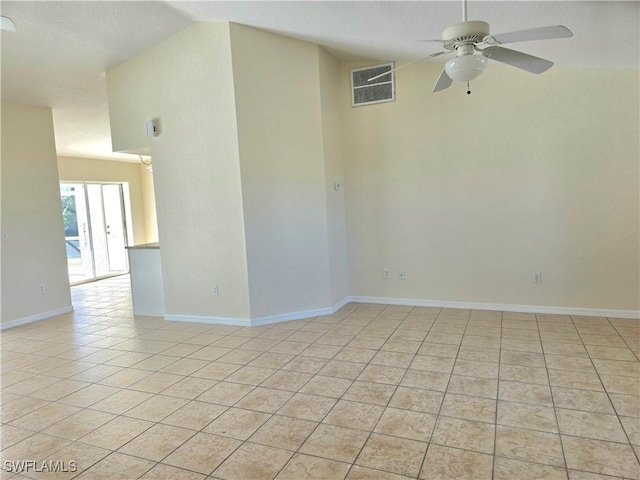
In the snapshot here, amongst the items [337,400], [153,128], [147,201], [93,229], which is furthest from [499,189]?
[147,201]

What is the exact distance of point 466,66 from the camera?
7.43ft

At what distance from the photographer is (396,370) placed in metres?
3.11

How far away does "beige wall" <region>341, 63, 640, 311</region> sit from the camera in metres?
4.00

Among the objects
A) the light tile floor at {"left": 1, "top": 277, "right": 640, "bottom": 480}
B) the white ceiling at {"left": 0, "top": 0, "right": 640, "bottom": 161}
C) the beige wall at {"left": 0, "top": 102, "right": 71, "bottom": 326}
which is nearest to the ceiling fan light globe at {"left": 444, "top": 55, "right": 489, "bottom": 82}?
the white ceiling at {"left": 0, "top": 0, "right": 640, "bottom": 161}

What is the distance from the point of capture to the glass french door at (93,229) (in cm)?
797

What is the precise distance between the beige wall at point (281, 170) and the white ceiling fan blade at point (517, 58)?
2.38 meters

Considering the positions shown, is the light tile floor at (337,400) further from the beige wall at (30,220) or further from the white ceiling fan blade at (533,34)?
the white ceiling fan blade at (533,34)

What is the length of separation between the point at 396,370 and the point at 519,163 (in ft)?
8.87

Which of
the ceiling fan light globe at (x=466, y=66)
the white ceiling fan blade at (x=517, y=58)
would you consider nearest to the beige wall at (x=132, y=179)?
the ceiling fan light globe at (x=466, y=66)

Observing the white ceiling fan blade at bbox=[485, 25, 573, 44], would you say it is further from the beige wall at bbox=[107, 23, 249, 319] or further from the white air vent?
the beige wall at bbox=[107, 23, 249, 319]

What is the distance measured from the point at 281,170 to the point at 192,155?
101 cm

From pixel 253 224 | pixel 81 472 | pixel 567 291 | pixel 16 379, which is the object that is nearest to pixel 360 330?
pixel 253 224

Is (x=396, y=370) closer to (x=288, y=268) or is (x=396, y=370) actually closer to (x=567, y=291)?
(x=288, y=268)

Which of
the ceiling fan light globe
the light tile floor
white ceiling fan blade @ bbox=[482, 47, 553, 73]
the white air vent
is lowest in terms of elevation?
the light tile floor
